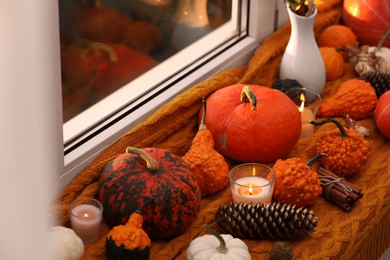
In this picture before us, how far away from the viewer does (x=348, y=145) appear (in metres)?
1.25

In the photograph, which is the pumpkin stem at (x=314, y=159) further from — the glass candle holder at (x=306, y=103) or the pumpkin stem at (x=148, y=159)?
the pumpkin stem at (x=148, y=159)

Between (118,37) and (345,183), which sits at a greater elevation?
(118,37)

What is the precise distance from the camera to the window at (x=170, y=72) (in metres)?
1.18

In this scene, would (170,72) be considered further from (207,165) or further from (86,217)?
(86,217)

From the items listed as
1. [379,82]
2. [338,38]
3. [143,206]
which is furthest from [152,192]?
[338,38]

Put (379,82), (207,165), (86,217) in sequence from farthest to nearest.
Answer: (379,82) < (207,165) < (86,217)

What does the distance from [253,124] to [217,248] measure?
321 mm

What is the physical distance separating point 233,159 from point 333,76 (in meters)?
0.44

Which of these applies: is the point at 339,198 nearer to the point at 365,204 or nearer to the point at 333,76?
the point at 365,204

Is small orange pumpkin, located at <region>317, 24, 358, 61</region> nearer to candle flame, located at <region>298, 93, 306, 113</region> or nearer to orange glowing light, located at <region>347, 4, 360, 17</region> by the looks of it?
orange glowing light, located at <region>347, 4, 360, 17</region>

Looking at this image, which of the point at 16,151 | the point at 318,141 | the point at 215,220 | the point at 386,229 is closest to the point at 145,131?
the point at 215,220

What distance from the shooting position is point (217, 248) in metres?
0.97

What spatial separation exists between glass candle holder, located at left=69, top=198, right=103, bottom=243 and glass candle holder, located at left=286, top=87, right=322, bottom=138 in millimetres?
538

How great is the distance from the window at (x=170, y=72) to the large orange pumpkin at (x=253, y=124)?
133 millimetres
